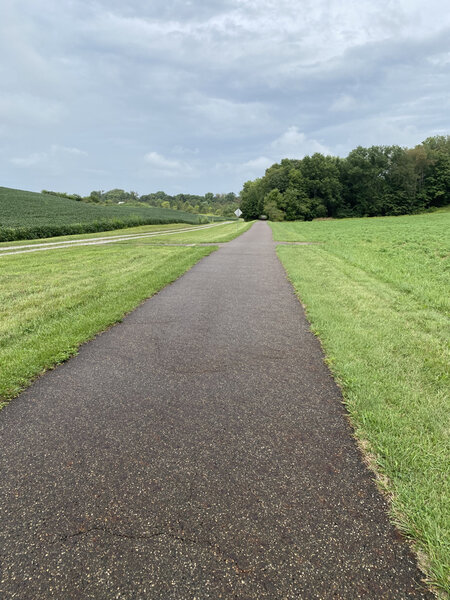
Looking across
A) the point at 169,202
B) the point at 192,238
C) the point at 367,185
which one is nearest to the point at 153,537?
the point at 192,238

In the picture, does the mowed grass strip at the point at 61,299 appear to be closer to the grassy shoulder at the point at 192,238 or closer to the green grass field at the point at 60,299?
the green grass field at the point at 60,299

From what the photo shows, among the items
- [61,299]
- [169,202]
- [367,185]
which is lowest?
[61,299]

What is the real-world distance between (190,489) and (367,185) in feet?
272

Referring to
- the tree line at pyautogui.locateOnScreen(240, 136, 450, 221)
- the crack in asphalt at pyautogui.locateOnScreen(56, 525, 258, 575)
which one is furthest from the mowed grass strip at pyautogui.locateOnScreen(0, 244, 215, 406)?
the tree line at pyautogui.locateOnScreen(240, 136, 450, 221)

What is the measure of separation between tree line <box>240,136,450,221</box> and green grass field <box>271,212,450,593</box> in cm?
6781

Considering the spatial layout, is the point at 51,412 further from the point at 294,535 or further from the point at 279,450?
the point at 294,535

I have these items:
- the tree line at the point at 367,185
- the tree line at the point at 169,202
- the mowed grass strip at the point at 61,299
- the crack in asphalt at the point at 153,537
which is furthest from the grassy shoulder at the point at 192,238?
the tree line at the point at 169,202

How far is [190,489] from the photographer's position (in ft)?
6.53

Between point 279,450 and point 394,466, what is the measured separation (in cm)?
83

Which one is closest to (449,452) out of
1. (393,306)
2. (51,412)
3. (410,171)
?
(51,412)

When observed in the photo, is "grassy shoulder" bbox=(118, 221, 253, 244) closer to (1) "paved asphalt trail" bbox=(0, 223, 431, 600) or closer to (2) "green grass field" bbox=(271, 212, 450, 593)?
(2) "green grass field" bbox=(271, 212, 450, 593)

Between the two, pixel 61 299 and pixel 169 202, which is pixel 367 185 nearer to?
pixel 61 299

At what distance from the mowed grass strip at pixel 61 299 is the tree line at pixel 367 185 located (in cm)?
6610

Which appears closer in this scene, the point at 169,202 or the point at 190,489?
the point at 190,489
